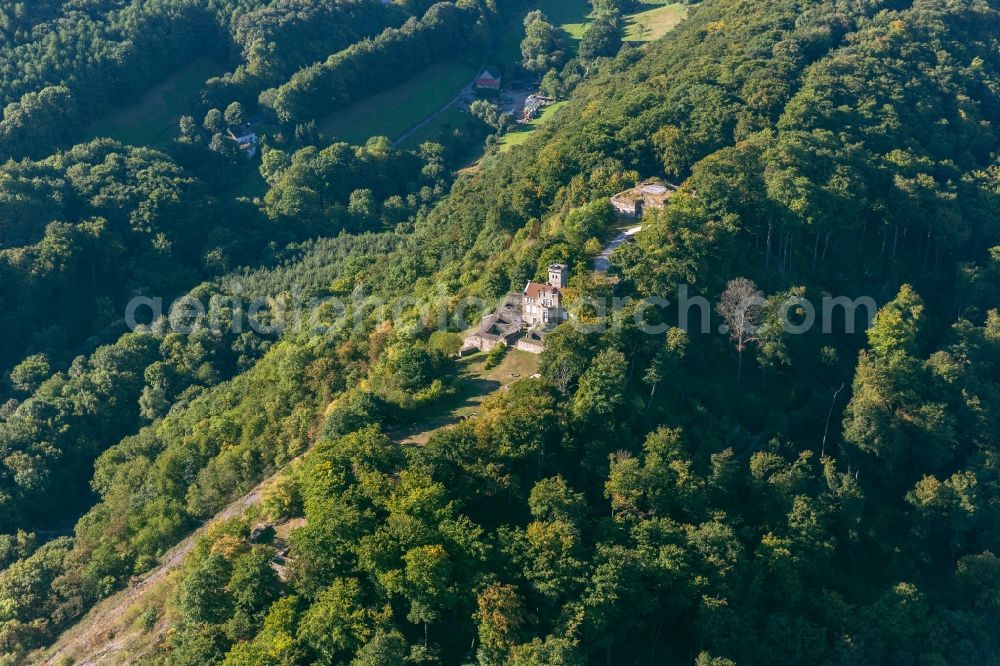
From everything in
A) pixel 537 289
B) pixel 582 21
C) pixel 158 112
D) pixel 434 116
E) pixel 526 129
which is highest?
pixel 158 112

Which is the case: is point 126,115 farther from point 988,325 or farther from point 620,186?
point 988,325

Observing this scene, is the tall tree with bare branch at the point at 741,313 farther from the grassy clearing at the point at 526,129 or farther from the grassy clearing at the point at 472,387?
the grassy clearing at the point at 526,129

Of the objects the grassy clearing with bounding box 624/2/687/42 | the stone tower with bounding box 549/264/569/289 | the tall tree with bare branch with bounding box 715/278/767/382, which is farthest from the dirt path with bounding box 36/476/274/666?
the grassy clearing with bounding box 624/2/687/42

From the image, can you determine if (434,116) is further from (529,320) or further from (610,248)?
(529,320)

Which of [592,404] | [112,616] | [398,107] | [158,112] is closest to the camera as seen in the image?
[592,404]

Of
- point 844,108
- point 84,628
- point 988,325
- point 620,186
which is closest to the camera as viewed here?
point 84,628

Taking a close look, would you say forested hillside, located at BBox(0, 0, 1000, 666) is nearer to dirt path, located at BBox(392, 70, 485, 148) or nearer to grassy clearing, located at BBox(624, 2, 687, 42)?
dirt path, located at BBox(392, 70, 485, 148)

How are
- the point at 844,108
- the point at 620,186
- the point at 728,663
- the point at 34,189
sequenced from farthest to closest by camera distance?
the point at 34,189, the point at 844,108, the point at 620,186, the point at 728,663

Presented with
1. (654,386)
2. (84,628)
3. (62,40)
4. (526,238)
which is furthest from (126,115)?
(654,386)

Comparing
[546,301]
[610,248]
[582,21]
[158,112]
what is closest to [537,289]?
[546,301]
